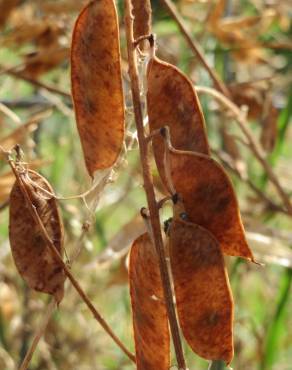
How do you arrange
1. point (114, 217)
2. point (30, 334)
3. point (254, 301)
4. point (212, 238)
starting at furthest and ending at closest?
point (114, 217) < point (254, 301) < point (30, 334) < point (212, 238)

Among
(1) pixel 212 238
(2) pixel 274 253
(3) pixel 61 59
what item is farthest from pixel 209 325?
(3) pixel 61 59

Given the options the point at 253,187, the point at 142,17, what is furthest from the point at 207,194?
the point at 253,187

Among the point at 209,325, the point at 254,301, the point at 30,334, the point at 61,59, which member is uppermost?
the point at 209,325

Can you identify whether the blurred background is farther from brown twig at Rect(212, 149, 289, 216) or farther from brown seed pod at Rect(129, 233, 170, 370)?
brown seed pod at Rect(129, 233, 170, 370)

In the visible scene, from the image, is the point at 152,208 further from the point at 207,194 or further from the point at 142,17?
the point at 142,17

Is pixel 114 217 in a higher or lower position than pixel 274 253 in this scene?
lower

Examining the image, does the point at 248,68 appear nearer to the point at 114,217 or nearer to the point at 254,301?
the point at 254,301

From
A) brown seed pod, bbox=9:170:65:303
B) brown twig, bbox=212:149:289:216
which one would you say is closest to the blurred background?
brown twig, bbox=212:149:289:216
